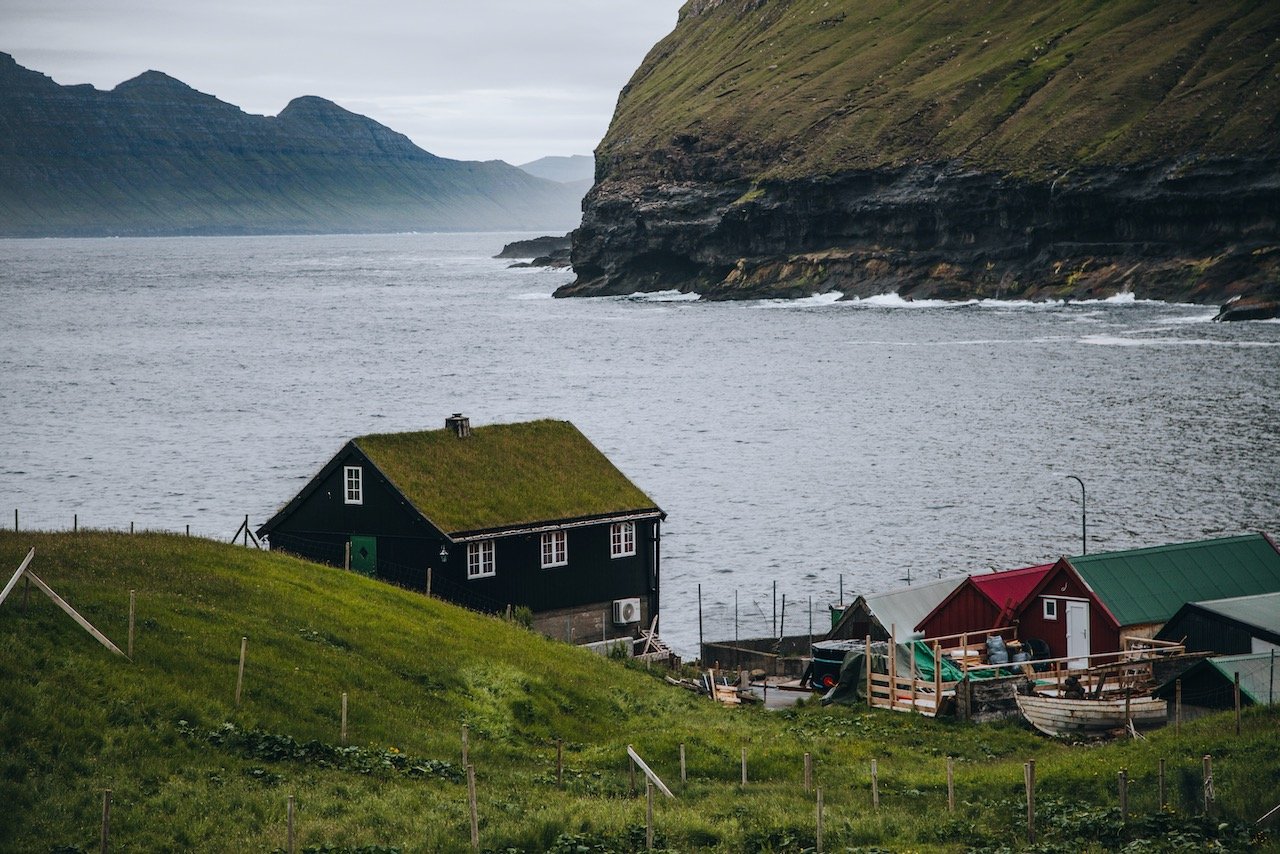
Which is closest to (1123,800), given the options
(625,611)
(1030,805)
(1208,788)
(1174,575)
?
(1030,805)

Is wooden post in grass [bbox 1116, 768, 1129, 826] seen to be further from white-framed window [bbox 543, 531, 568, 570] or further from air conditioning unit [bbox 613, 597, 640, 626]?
air conditioning unit [bbox 613, 597, 640, 626]

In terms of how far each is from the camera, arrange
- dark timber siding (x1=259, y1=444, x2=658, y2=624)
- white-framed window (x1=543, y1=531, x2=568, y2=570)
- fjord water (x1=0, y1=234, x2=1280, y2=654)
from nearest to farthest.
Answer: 1. dark timber siding (x1=259, y1=444, x2=658, y2=624)
2. white-framed window (x1=543, y1=531, x2=568, y2=570)
3. fjord water (x1=0, y1=234, x2=1280, y2=654)

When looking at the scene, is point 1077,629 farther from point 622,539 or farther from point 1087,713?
point 622,539

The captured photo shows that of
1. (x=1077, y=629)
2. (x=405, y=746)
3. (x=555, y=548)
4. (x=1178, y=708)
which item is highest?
(x=555, y=548)

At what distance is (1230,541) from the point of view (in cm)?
4691

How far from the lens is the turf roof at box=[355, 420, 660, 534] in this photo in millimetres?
A: 45188

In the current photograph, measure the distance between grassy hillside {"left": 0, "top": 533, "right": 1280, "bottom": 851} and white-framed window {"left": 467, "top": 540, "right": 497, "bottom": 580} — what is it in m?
6.45

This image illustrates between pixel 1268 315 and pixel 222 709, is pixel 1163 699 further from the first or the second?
pixel 1268 315

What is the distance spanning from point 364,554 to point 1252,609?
24408mm

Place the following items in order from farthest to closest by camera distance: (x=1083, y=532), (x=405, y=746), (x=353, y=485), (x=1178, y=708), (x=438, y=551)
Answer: (x=1083, y=532) < (x=353, y=485) < (x=438, y=551) < (x=1178, y=708) < (x=405, y=746)

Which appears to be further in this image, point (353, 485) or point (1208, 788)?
point (353, 485)

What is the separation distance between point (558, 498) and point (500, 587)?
3471 millimetres

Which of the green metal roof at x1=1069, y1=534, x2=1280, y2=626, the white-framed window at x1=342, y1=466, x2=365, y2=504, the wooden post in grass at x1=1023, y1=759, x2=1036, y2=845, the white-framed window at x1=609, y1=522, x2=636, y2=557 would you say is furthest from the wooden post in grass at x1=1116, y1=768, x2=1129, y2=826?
the white-framed window at x1=342, y1=466, x2=365, y2=504

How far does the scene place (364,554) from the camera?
45.8 m
